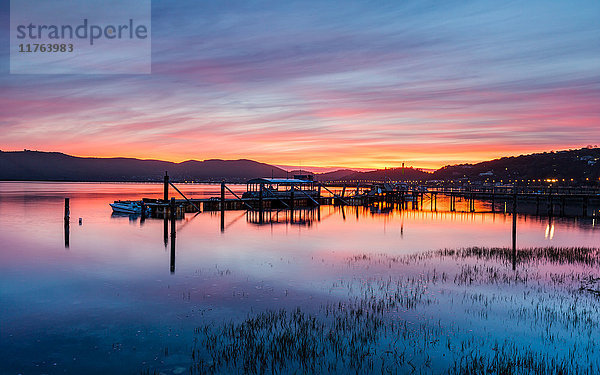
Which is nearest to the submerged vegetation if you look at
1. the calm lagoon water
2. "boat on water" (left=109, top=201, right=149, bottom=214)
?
the calm lagoon water

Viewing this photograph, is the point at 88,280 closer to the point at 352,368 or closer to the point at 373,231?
the point at 352,368

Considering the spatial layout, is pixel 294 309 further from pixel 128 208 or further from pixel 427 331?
→ pixel 128 208

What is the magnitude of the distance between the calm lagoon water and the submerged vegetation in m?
0.06

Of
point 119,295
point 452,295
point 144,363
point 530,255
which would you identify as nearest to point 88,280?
point 119,295

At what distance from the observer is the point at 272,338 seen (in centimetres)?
1334

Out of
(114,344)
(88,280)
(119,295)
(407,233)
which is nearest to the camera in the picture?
(114,344)

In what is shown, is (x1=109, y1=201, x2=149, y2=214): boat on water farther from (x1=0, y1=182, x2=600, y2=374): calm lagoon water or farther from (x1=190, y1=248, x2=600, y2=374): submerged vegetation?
(x1=190, y1=248, x2=600, y2=374): submerged vegetation

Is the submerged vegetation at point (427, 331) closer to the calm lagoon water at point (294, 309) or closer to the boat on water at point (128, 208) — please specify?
the calm lagoon water at point (294, 309)

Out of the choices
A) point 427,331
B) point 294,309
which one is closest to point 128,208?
point 294,309

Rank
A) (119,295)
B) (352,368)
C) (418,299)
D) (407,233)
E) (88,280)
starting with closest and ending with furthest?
(352,368)
(418,299)
(119,295)
(88,280)
(407,233)

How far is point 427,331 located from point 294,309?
496 cm

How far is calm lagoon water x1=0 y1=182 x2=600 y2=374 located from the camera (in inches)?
476

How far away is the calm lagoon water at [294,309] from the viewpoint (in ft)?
39.7

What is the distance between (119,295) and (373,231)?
31136mm
